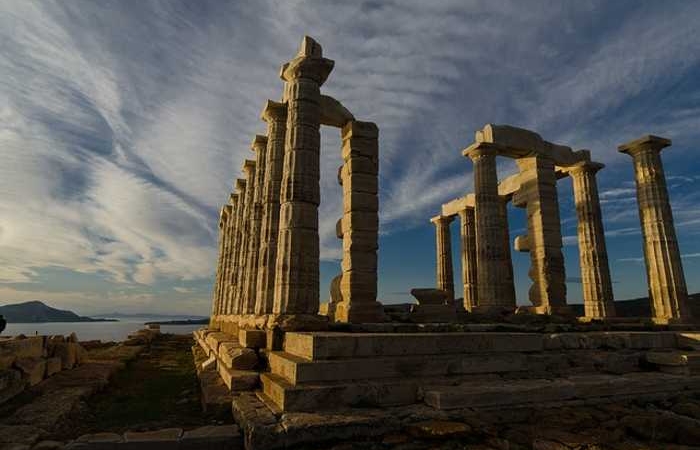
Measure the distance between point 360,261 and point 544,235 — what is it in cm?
1000

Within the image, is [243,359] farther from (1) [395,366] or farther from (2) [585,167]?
(2) [585,167]

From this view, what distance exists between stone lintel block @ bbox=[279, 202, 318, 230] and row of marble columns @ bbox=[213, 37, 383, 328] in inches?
1.2

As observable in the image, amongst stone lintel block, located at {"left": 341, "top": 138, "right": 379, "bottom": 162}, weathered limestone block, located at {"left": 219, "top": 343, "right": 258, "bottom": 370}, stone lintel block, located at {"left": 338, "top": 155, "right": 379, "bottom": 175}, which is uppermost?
stone lintel block, located at {"left": 341, "top": 138, "right": 379, "bottom": 162}

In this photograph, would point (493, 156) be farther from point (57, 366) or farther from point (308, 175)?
point (57, 366)

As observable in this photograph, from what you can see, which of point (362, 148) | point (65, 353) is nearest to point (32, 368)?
point (65, 353)

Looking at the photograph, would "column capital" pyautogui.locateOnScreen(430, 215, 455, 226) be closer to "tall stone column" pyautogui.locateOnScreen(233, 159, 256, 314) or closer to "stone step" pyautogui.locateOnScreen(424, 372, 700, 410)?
"tall stone column" pyautogui.locateOnScreen(233, 159, 256, 314)

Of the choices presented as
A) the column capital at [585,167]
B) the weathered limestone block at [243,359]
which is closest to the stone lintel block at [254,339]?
the weathered limestone block at [243,359]

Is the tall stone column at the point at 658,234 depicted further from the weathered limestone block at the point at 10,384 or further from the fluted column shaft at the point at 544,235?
the weathered limestone block at the point at 10,384

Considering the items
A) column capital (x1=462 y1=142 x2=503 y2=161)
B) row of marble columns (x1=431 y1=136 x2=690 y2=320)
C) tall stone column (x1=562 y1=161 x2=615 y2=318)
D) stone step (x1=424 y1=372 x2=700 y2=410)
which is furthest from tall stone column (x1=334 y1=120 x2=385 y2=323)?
tall stone column (x1=562 y1=161 x2=615 y2=318)

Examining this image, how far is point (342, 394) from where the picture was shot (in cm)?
663

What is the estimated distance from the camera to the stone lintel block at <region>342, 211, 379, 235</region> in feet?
42.7

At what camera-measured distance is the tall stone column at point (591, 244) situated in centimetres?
1848

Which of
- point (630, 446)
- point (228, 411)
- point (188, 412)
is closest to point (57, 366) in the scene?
point (188, 412)

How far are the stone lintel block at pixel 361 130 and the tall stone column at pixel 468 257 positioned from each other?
13.6 meters
